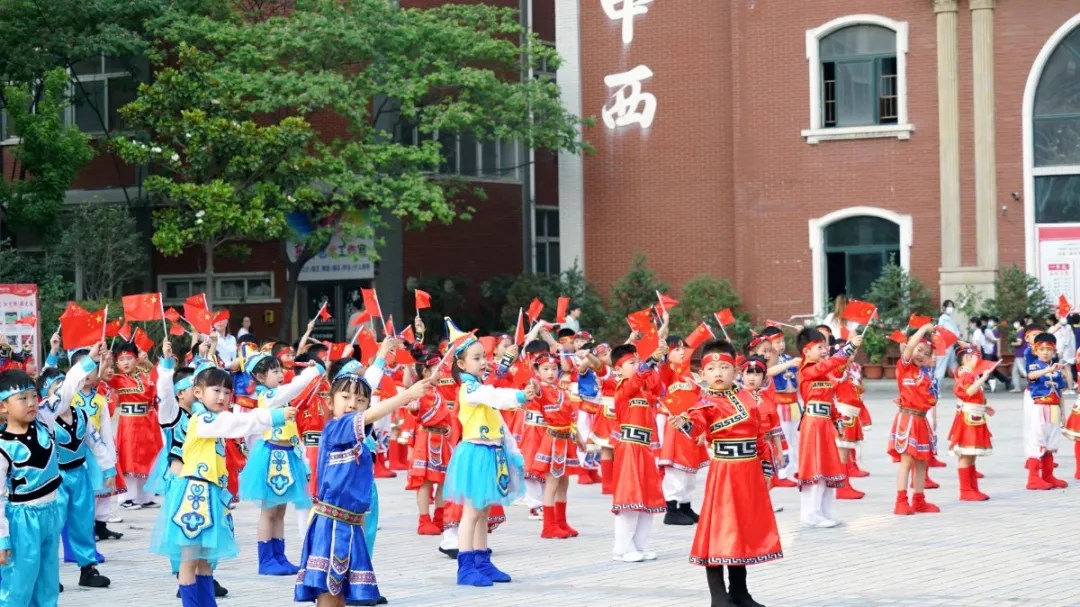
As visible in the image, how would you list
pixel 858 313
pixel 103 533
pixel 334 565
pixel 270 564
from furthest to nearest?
pixel 103 533, pixel 858 313, pixel 270 564, pixel 334 565

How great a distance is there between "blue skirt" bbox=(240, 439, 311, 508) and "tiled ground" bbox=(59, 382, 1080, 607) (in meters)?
0.58

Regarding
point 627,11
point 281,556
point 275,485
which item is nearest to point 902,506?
point 281,556

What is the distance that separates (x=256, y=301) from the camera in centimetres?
3522

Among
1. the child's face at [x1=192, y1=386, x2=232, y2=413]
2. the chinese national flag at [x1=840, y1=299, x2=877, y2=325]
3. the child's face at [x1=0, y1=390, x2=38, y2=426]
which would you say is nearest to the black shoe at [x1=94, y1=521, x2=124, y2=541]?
the child's face at [x1=192, y1=386, x2=232, y2=413]

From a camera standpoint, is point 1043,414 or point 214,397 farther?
point 1043,414

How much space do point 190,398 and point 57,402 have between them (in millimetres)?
1114

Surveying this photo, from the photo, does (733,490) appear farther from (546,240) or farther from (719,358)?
(546,240)

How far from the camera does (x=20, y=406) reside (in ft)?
29.9

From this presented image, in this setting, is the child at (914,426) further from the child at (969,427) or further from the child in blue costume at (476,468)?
the child in blue costume at (476,468)

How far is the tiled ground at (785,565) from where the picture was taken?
10.4m

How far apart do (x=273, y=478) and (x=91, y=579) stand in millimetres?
1439

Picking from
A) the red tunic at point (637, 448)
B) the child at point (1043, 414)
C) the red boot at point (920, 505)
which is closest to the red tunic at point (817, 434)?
the red boot at point (920, 505)

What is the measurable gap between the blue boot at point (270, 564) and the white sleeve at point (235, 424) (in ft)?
7.20

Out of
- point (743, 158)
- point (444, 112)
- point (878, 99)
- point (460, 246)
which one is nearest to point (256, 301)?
point (460, 246)
